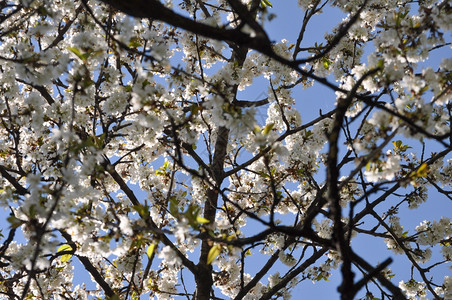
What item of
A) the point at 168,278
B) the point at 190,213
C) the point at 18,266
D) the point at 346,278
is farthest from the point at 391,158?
the point at 168,278

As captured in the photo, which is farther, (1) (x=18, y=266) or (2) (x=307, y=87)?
(2) (x=307, y=87)

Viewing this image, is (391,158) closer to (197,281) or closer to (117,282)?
(197,281)

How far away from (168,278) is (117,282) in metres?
0.78

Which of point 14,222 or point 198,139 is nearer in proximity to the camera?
point 14,222

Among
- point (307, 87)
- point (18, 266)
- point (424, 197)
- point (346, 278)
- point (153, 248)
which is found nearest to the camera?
point (346, 278)

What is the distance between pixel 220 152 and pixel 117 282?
256cm

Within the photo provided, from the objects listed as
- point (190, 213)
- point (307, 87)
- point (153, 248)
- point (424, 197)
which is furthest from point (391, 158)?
point (307, 87)

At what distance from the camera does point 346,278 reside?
174cm

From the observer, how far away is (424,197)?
5215 millimetres

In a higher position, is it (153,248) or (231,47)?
(231,47)

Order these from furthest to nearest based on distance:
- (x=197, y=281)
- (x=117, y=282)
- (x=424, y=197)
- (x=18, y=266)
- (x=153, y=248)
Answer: (x=117, y=282), (x=424, y=197), (x=197, y=281), (x=18, y=266), (x=153, y=248)

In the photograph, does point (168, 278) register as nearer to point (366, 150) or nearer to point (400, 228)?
point (400, 228)

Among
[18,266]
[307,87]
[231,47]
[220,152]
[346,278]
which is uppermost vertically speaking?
[231,47]

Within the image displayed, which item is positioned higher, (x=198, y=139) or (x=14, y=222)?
(x=198, y=139)
